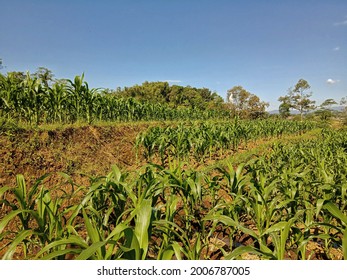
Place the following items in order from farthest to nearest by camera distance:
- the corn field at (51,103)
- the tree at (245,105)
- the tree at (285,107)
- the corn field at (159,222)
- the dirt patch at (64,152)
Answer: the tree at (285,107), the tree at (245,105), the corn field at (51,103), the dirt patch at (64,152), the corn field at (159,222)

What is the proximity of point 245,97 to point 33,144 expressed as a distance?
36282mm

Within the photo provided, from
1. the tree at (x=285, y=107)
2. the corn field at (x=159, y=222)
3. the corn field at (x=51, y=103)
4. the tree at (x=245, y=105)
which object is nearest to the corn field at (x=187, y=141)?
the corn field at (x=159, y=222)

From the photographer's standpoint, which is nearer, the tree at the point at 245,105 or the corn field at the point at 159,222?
the corn field at the point at 159,222

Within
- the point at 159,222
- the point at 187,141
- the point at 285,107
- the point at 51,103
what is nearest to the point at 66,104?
the point at 51,103

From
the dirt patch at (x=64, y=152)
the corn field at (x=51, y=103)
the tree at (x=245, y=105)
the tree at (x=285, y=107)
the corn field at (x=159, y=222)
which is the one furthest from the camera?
the tree at (x=285, y=107)

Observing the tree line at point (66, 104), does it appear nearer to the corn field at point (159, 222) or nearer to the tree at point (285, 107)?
the corn field at point (159, 222)

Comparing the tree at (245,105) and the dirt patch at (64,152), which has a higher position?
the tree at (245,105)

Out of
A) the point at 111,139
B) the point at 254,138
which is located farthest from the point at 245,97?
the point at 111,139

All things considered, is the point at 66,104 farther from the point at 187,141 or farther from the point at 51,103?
the point at 187,141

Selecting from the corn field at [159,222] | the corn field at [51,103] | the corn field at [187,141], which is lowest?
the corn field at [159,222]

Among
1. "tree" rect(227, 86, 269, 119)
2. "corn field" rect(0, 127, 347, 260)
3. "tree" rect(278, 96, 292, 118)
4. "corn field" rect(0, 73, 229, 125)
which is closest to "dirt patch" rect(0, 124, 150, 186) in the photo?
"corn field" rect(0, 73, 229, 125)

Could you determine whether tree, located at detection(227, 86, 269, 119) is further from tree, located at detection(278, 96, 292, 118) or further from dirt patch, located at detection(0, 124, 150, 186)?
dirt patch, located at detection(0, 124, 150, 186)
